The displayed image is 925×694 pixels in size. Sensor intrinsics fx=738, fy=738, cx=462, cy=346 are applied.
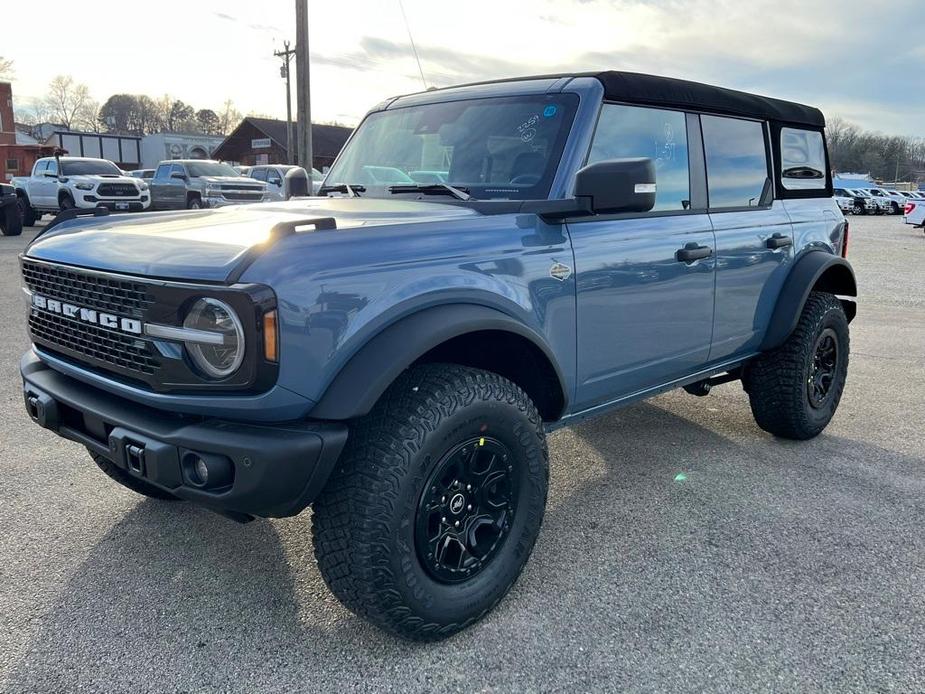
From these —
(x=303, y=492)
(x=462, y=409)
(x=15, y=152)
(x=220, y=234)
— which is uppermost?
(x=15, y=152)

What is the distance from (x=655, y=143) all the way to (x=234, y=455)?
2.37 meters

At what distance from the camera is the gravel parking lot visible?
2299 millimetres

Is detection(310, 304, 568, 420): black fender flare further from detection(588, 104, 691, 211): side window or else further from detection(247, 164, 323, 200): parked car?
detection(247, 164, 323, 200): parked car

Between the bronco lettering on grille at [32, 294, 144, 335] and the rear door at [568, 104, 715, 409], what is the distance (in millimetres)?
1578

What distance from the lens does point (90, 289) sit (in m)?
2.40

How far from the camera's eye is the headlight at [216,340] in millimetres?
2035

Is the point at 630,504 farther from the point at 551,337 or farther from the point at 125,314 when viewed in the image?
the point at 125,314

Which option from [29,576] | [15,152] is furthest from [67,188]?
[15,152]

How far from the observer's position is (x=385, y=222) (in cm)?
250

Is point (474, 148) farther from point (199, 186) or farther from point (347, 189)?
point (199, 186)

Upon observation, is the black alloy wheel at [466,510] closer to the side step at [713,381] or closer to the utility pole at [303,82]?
the side step at [713,381]

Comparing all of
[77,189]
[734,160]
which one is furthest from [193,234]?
[77,189]

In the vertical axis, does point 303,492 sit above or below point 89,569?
above

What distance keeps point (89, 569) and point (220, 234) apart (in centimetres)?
149
